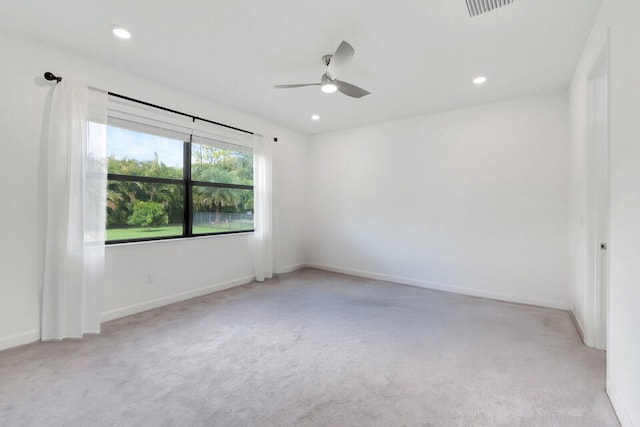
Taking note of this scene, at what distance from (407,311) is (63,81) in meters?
4.19

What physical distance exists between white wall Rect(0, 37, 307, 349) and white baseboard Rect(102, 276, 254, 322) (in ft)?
0.03

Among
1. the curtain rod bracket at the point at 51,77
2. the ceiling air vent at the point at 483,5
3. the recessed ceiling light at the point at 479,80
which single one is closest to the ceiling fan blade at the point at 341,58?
the ceiling air vent at the point at 483,5

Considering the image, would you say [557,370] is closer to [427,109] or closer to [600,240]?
[600,240]

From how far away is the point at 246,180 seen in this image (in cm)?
459

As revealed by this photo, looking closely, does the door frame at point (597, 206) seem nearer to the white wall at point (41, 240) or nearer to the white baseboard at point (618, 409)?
the white baseboard at point (618, 409)

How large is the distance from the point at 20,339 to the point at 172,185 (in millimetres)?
1999

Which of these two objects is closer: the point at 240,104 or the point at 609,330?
the point at 609,330

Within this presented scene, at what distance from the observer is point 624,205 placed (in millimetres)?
1538

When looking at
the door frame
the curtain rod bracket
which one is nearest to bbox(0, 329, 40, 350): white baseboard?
the curtain rod bracket

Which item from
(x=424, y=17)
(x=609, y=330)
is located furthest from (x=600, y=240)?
(x=424, y=17)

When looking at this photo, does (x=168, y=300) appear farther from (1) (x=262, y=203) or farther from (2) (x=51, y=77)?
(2) (x=51, y=77)

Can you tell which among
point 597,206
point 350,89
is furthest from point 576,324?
point 350,89

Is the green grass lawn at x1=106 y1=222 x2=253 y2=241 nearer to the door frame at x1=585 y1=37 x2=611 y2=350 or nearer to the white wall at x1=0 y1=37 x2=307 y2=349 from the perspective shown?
the white wall at x1=0 y1=37 x2=307 y2=349

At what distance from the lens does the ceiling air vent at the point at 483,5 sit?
1904 millimetres
